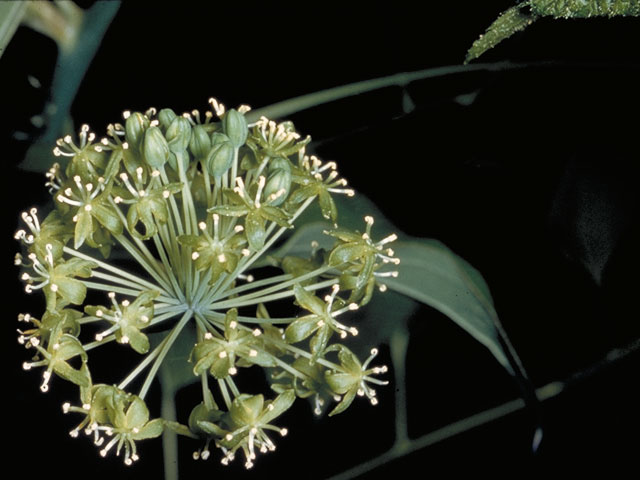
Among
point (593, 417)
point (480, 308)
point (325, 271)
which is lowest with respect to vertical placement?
point (593, 417)

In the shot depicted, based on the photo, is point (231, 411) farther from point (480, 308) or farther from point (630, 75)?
point (630, 75)

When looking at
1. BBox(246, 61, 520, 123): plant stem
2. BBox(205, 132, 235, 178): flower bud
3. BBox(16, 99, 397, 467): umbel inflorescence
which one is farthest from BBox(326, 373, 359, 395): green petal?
BBox(246, 61, 520, 123): plant stem

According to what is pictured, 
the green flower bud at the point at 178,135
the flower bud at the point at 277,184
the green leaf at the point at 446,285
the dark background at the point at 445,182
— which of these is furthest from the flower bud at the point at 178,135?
the green leaf at the point at 446,285

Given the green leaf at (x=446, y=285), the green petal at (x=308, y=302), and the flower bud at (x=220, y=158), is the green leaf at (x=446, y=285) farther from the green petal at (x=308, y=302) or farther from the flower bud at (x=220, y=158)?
the flower bud at (x=220, y=158)

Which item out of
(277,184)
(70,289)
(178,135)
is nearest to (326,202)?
(277,184)

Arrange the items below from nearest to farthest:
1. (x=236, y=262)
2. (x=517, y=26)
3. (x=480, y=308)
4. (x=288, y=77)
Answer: (x=517, y=26) → (x=236, y=262) → (x=480, y=308) → (x=288, y=77)

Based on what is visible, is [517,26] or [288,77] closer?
[517,26]

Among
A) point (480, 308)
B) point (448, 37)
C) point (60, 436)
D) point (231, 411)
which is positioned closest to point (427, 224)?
point (480, 308)

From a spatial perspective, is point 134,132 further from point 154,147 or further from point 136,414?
point 136,414
